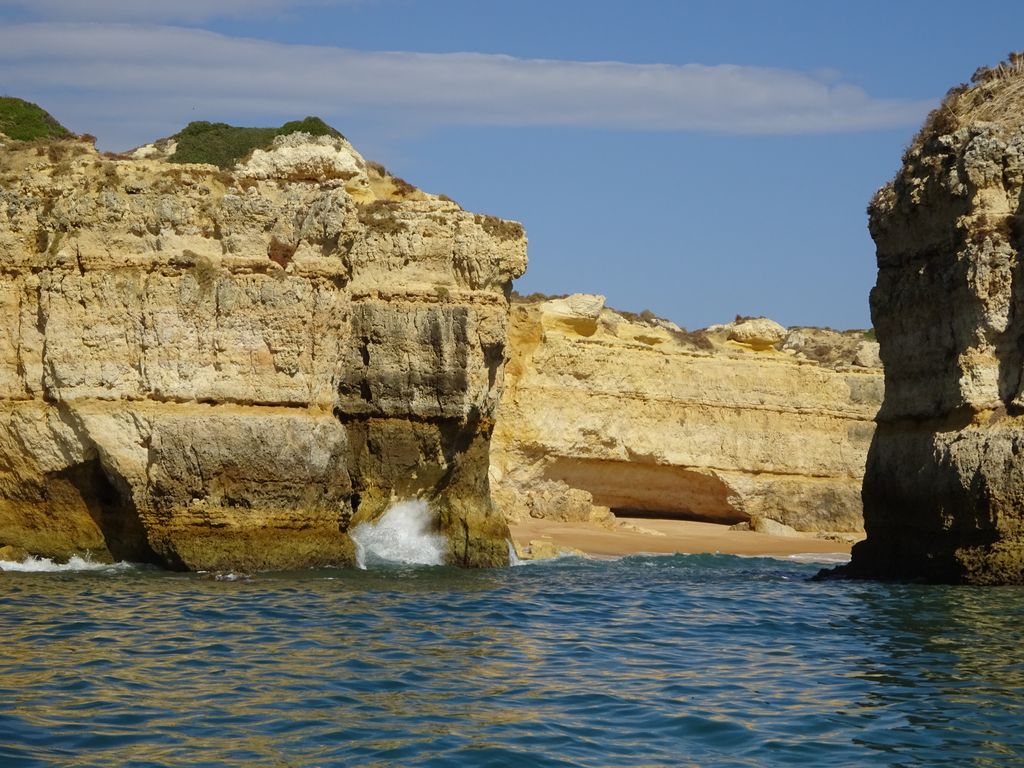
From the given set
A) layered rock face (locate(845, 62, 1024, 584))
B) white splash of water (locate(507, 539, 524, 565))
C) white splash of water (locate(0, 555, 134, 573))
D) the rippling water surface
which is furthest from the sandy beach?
the rippling water surface

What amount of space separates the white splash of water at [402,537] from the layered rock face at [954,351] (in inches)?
233

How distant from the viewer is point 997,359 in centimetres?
1714

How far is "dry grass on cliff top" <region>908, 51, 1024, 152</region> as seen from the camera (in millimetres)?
18766

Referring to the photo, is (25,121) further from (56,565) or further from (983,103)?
(983,103)

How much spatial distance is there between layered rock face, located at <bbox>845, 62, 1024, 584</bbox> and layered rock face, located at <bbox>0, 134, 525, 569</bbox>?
725cm

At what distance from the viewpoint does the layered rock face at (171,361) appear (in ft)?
61.3

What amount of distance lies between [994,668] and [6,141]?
16221 mm

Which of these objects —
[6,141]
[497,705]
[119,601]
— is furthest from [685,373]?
[497,705]

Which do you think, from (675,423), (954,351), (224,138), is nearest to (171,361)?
(954,351)

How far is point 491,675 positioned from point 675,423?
78.9 feet

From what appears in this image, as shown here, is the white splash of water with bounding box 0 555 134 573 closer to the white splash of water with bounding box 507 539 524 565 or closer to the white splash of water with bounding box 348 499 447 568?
the white splash of water with bounding box 348 499 447 568

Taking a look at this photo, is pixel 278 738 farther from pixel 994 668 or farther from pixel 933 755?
pixel 994 668

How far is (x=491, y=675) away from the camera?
12.0 metres

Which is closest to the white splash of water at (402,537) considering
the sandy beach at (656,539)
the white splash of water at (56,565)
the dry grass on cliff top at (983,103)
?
the sandy beach at (656,539)
